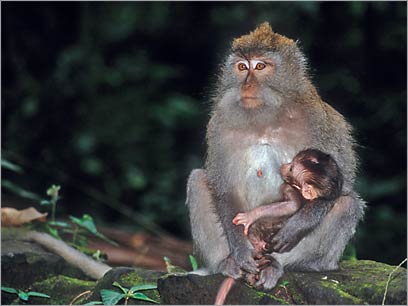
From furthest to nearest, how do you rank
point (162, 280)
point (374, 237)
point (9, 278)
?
point (374, 237), point (9, 278), point (162, 280)

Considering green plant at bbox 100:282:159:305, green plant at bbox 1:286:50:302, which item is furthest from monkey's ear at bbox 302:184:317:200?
green plant at bbox 1:286:50:302

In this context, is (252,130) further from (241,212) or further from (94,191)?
(94,191)

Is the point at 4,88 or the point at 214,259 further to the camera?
the point at 4,88

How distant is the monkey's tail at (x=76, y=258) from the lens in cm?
663

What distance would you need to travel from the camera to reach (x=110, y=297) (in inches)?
217

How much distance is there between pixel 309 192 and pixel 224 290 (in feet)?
2.76

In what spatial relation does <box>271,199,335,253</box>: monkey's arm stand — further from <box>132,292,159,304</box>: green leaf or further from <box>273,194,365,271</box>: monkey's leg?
<box>132,292,159,304</box>: green leaf

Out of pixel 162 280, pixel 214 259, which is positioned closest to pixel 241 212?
pixel 214 259

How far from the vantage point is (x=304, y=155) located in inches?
227

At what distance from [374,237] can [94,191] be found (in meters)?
3.44

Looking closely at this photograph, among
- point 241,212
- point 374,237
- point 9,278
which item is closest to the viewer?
point 241,212

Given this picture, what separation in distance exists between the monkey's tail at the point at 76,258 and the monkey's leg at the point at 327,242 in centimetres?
147

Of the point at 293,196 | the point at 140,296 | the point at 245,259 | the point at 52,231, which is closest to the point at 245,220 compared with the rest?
the point at 245,259

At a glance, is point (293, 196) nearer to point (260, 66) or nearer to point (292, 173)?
point (292, 173)
